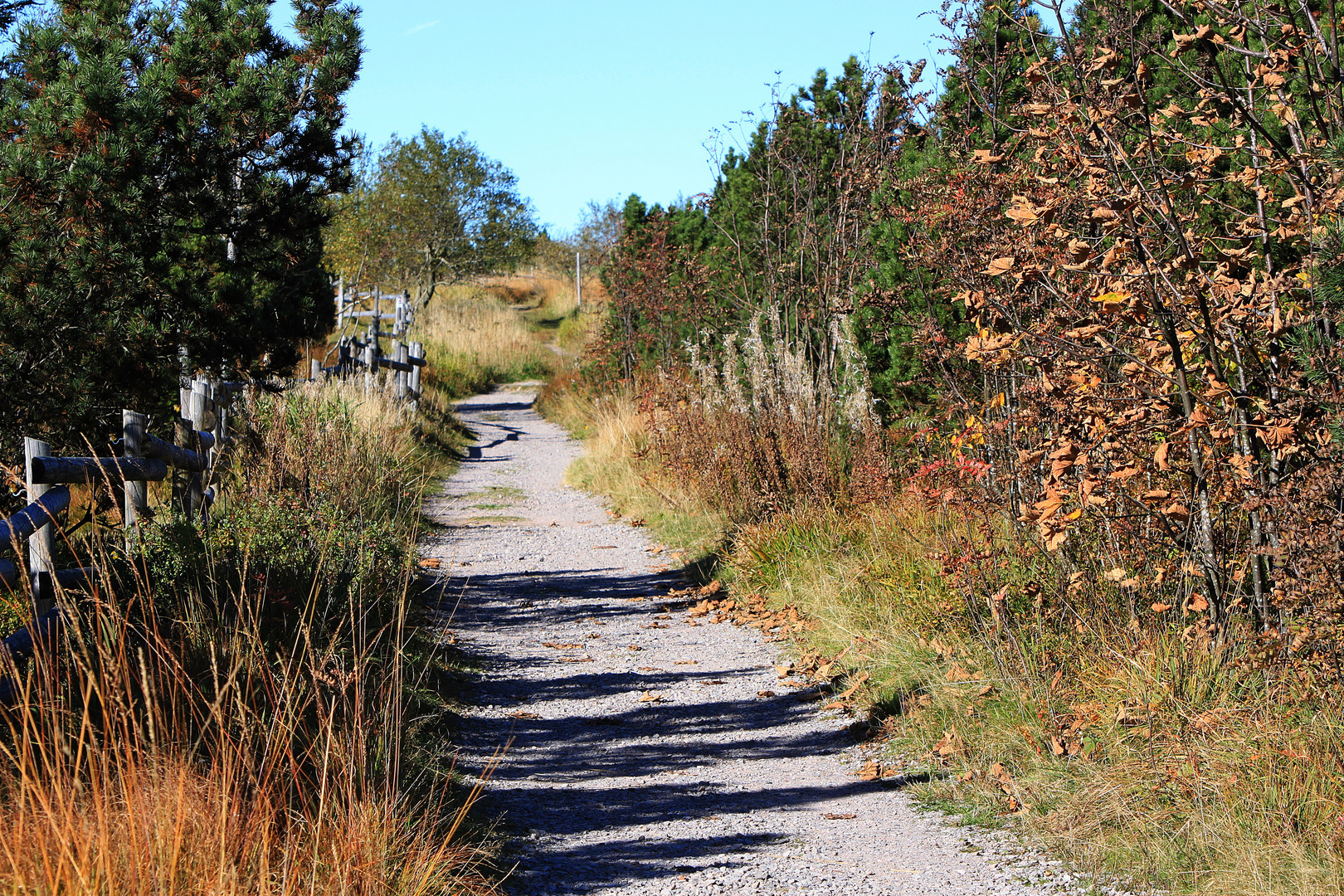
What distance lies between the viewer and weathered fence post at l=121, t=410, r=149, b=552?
5027 millimetres

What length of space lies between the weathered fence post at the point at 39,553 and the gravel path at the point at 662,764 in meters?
1.65

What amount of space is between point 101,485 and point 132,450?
49cm

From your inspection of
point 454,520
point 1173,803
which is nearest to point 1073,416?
point 1173,803

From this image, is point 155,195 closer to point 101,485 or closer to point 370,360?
point 101,485

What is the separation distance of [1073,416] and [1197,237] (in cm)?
77

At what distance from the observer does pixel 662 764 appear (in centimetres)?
457

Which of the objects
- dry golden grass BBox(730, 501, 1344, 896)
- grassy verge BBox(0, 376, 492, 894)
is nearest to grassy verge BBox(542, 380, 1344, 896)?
dry golden grass BBox(730, 501, 1344, 896)

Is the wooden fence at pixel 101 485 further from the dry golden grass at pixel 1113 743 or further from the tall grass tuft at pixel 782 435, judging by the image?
the tall grass tuft at pixel 782 435

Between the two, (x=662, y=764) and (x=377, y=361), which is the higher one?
(x=377, y=361)

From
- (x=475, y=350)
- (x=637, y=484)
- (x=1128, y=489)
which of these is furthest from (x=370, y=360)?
(x=1128, y=489)

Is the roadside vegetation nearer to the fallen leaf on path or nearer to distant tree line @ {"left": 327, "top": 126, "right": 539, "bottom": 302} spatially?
the fallen leaf on path

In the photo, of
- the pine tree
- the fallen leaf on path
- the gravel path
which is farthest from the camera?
the pine tree

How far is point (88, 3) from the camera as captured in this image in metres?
5.72

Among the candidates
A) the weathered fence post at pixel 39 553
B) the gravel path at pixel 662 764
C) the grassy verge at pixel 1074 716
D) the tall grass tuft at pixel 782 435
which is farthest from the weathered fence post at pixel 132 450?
the tall grass tuft at pixel 782 435
